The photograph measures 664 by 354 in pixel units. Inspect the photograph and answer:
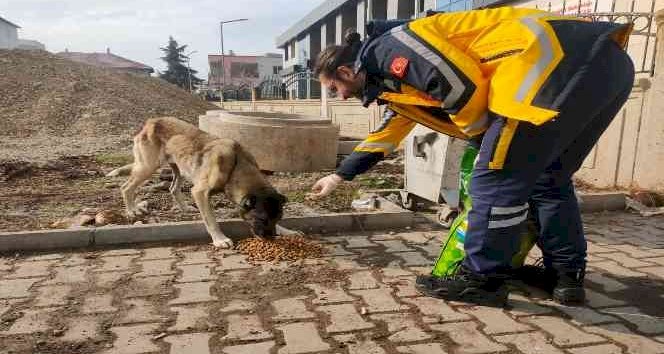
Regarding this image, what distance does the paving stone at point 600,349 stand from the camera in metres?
2.44

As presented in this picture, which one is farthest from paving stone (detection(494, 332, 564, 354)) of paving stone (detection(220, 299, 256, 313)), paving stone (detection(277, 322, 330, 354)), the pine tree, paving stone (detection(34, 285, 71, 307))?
the pine tree

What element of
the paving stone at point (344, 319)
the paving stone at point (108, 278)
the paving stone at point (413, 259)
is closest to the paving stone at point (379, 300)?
the paving stone at point (344, 319)

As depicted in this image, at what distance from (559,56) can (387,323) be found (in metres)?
1.69

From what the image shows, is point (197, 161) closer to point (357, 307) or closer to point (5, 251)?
point (5, 251)

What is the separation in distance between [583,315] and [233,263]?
97.2 inches

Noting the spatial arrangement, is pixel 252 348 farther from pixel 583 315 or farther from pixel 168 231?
pixel 168 231

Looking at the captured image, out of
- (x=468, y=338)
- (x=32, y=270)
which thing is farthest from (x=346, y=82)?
(x=32, y=270)

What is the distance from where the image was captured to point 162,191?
6551mm

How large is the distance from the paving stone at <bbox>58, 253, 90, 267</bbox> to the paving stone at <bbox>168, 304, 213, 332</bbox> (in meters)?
1.26

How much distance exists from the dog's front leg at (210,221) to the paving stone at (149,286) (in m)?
0.79

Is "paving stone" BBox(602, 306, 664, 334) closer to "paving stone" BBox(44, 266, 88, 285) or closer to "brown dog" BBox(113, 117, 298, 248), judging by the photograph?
"brown dog" BBox(113, 117, 298, 248)

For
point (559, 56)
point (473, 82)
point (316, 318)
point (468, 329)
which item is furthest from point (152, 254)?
point (559, 56)

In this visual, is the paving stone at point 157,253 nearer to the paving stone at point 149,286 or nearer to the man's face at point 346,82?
the paving stone at point 149,286

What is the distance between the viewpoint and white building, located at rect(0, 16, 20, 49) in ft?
217
